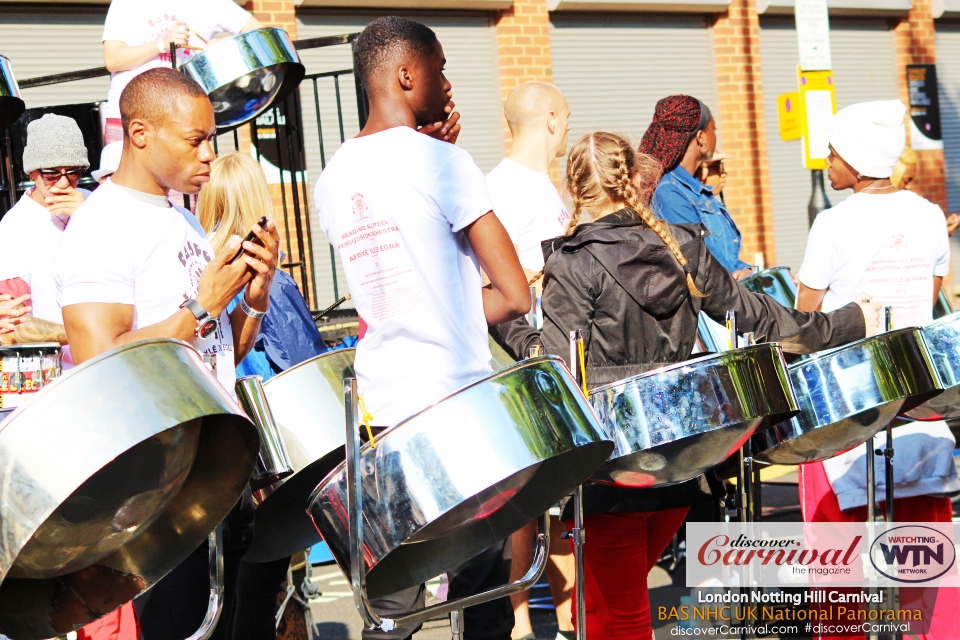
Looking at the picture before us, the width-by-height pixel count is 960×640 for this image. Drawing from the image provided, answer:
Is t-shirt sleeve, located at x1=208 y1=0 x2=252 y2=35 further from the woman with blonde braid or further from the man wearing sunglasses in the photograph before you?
the woman with blonde braid

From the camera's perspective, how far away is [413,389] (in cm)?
186

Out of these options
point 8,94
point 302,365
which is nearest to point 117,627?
point 302,365

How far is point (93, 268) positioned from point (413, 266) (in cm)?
53

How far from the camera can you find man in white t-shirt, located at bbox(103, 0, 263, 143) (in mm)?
3346

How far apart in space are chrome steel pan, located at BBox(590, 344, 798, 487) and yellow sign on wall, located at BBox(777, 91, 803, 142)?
4.80m

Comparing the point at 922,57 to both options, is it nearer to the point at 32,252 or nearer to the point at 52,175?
the point at 52,175

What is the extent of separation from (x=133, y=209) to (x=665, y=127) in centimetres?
207

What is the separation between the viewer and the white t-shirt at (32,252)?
2924mm

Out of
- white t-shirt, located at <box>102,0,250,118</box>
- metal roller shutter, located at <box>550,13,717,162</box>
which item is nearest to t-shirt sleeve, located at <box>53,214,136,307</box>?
white t-shirt, located at <box>102,0,250,118</box>

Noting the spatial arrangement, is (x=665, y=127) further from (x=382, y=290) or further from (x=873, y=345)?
(x=382, y=290)

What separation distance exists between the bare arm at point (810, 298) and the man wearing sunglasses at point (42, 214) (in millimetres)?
1926

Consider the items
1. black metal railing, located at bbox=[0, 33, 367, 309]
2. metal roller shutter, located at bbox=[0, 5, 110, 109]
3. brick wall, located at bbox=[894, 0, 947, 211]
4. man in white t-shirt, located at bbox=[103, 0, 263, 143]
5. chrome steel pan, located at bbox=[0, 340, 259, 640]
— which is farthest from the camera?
brick wall, located at bbox=[894, 0, 947, 211]

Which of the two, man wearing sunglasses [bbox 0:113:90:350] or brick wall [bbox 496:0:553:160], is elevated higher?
brick wall [bbox 496:0:553:160]

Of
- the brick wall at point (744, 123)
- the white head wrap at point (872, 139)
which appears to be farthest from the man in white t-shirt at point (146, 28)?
the brick wall at point (744, 123)
